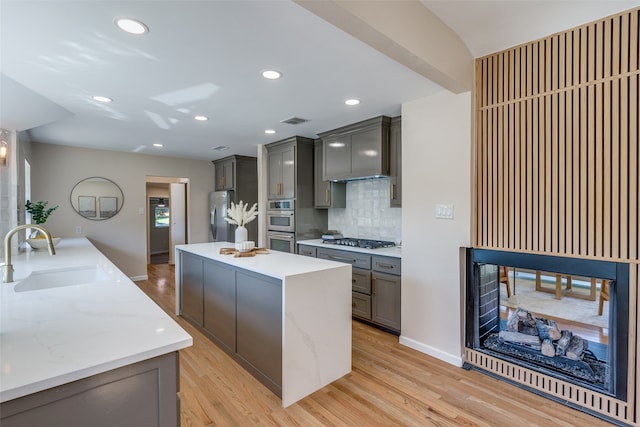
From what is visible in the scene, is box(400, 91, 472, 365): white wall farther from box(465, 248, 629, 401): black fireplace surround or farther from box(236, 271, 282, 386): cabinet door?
box(236, 271, 282, 386): cabinet door

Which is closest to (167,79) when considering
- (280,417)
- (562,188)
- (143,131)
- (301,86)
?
(301,86)

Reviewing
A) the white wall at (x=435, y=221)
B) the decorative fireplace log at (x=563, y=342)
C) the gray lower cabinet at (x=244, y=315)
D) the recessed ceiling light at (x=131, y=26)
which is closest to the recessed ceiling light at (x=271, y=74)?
the recessed ceiling light at (x=131, y=26)

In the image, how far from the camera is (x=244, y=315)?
2461 millimetres

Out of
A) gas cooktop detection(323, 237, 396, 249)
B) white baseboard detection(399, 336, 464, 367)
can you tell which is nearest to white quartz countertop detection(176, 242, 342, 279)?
gas cooktop detection(323, 237, 396, 249)

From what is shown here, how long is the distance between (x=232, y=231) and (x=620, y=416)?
5.34m

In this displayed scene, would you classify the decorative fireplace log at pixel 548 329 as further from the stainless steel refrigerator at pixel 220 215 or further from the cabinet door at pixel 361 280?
the stainless steel refrigerator at pixel 220 215

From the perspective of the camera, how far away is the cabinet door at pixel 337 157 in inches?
148

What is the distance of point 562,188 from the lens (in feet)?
6.95

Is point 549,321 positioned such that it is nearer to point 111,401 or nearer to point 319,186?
point 111,401

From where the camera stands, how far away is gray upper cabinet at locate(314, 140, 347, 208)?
4.29m

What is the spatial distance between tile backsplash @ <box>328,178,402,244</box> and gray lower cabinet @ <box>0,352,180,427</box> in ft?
10.1

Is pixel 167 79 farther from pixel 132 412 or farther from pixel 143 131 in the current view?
pixel 132 412

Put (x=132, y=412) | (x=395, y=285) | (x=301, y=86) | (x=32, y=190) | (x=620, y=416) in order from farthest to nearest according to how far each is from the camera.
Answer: (x=32, y=190) < (x=395, y=285) < (x=301, y=86) < (x=620, y=416) < (x=132, y=412)

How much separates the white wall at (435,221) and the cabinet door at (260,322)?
4.60 feet
